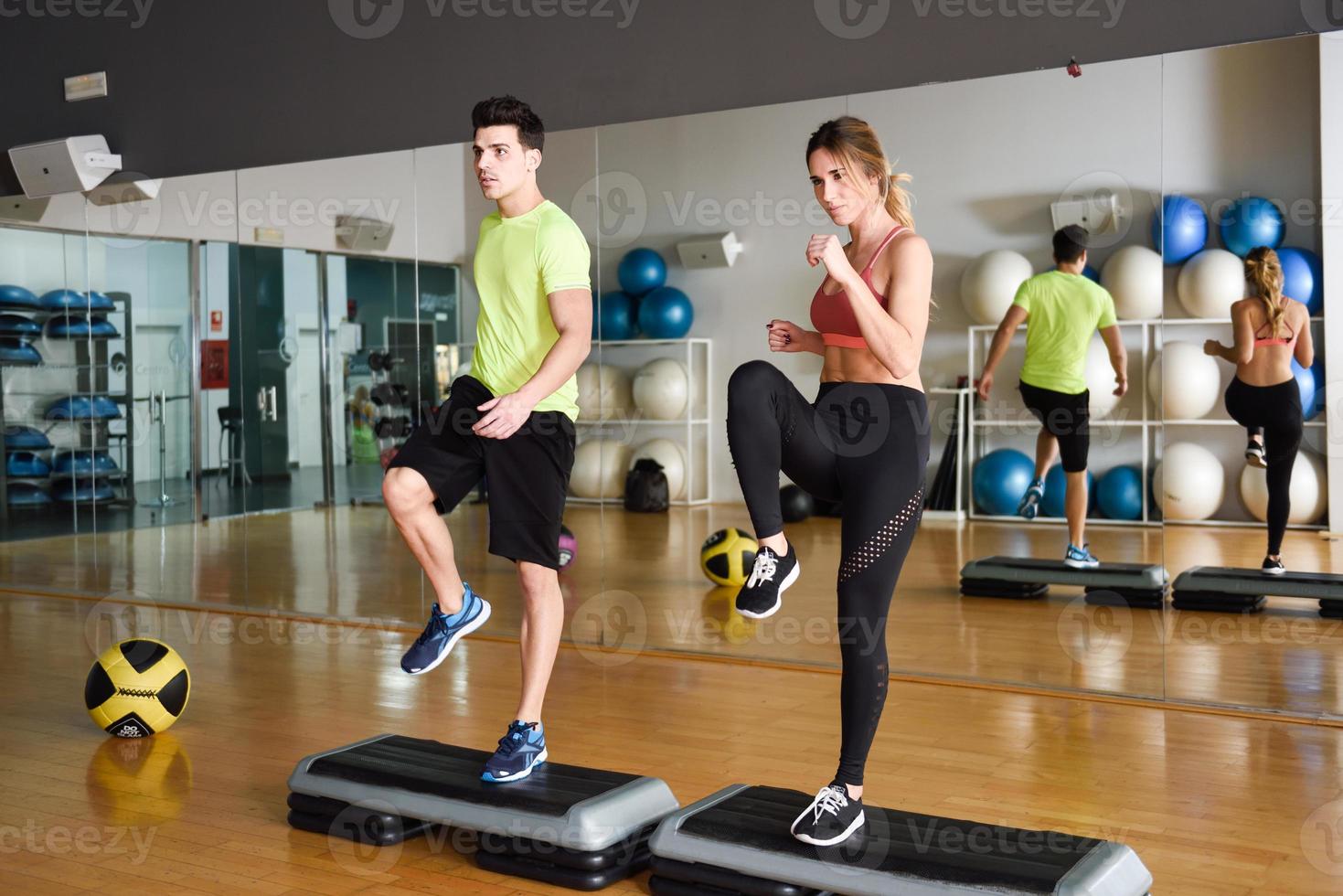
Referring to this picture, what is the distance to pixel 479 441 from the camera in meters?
2.90

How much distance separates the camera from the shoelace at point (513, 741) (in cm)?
286

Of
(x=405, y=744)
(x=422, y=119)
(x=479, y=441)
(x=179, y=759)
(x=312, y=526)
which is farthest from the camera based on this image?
(x=312, y=526)

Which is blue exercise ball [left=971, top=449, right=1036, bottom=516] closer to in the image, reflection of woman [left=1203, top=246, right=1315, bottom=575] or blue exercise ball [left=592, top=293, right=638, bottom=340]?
reflection of woman [left=1203, top=246, right=1315, bottom=575]

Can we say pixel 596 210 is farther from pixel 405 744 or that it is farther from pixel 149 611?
pixel 149 611

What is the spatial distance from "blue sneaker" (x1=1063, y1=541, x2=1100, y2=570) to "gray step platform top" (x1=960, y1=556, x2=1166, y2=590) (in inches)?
0.5

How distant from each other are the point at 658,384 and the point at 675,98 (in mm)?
1089

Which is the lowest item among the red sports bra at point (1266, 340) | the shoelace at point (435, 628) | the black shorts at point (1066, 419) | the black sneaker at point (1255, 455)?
the shoelace at point (435, 628)

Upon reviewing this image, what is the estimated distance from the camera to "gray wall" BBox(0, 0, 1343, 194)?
414cm

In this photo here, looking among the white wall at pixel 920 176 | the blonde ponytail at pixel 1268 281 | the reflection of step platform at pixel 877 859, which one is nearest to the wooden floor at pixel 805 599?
the white wall at pixel 920 176

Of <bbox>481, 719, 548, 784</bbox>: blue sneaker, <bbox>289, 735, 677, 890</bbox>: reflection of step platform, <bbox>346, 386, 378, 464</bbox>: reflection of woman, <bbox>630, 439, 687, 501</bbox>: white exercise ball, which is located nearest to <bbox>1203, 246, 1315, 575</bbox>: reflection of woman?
<bbox>630, 439, 687, 501</bbox>: white exercise ball

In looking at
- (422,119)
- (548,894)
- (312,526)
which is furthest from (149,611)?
(548,894)

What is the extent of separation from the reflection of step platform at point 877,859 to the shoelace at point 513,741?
0.45 m

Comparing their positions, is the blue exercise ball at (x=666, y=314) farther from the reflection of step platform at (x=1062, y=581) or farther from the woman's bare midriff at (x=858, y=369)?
the woman's bare midriff at (x=858, y=369)

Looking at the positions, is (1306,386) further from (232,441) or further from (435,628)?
(232,441)
